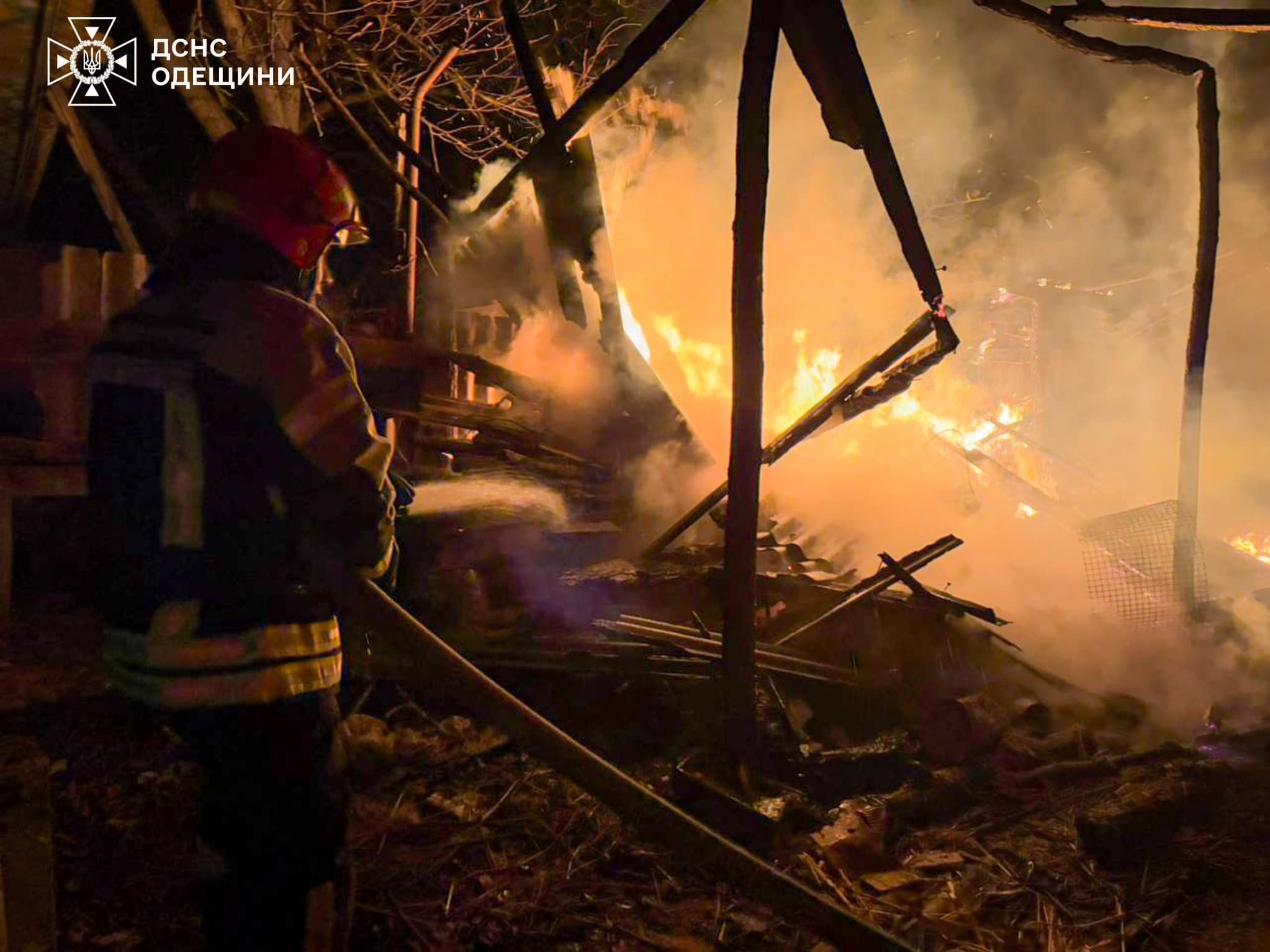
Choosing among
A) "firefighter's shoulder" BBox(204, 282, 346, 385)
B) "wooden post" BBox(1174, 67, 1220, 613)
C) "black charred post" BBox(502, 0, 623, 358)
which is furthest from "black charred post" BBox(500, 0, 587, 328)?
"wooden post" BBox(1174, 67, 1220, 613)

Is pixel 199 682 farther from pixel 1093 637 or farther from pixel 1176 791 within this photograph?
pixel 1093 637

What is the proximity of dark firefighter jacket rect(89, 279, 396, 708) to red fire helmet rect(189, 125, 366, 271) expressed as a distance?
279 millimetres

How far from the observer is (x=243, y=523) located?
207 cm

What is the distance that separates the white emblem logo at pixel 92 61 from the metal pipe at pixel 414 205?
8.66 feet

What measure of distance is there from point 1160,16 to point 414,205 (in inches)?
282

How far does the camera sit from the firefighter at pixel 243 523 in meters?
2.02

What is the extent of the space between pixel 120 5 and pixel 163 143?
2.36 m

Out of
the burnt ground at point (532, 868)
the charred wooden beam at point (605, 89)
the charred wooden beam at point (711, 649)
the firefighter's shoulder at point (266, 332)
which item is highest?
the charred wooden beam at point (605, 89)

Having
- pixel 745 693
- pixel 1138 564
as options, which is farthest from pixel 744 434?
pixel 1138 564

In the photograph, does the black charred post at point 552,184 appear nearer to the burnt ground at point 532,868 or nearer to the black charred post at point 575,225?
the black charred post at point 575,225

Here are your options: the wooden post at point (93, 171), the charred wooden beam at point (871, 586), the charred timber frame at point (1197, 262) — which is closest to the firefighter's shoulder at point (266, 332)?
the charred wooden beam at point (871, 586)

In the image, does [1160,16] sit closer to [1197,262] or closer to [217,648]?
[1197,262]

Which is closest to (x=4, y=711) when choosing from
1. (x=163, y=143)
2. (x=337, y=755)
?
(x=337, y=755)

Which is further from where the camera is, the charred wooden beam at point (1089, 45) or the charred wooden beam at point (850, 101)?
the charred wooden beam at point (1089, 45)
